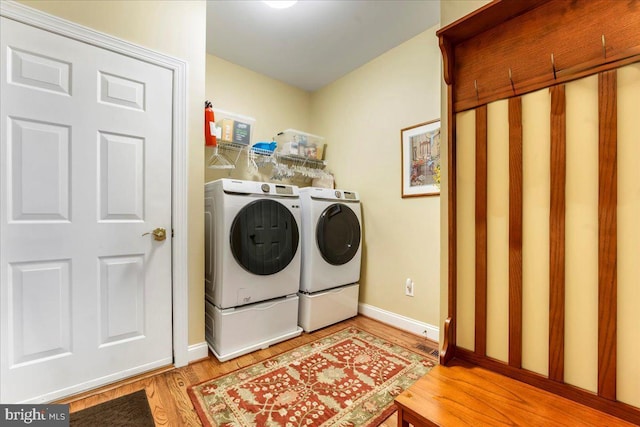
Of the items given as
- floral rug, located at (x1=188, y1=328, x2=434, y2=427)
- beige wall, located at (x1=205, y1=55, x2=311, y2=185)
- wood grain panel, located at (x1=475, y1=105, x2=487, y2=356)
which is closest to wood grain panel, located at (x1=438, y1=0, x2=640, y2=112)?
wood grain panel, located at (x1=475, y1=105, x2=487, y2=356)

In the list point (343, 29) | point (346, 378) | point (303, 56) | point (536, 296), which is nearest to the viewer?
point (536, 296)

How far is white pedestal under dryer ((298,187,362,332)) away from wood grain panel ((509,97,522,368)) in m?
1.49

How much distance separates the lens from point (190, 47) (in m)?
1.84

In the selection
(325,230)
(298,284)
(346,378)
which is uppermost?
(325,230)

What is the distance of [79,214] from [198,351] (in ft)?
3.65

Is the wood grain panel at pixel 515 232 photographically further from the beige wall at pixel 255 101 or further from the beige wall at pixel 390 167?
the beige wall at pixel 255 101

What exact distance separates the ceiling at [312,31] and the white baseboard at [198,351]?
7.85ft

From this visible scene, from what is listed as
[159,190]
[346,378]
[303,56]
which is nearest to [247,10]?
[303,56]

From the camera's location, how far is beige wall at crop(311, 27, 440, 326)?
7.34 ft

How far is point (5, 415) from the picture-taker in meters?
1.22

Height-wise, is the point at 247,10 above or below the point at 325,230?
above

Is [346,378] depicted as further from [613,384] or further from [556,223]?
[556,223]

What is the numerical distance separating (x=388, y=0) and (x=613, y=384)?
7.52 ft

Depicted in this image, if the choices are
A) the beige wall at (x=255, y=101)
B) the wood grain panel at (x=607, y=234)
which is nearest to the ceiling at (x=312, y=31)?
the beige wall at (x=255, y=101)
